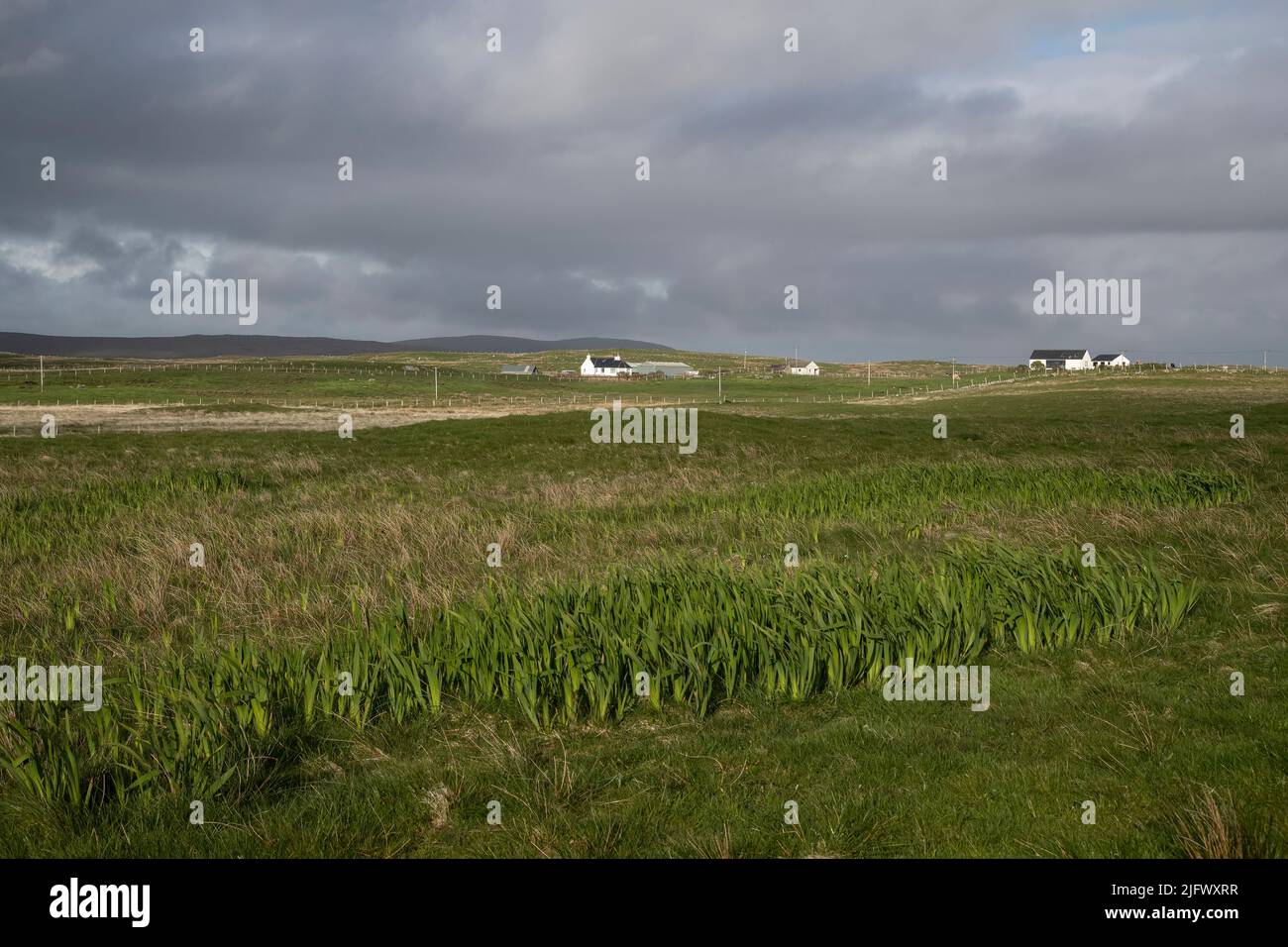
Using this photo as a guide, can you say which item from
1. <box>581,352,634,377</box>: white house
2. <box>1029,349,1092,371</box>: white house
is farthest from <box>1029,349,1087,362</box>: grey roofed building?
<box>581,352,634,377</box>: white house

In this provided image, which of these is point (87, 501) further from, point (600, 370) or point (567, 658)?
point (600, 370)

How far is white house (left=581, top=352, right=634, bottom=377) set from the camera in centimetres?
19175

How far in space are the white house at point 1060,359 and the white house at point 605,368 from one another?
81.6 metres

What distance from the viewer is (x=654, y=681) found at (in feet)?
26.1

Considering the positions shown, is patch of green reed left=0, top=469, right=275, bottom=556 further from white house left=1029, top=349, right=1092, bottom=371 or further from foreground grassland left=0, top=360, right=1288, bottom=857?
white house left=1029, top=349, right=1092, bottom=371

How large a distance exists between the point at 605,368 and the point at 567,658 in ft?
613

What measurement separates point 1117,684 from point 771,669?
3044 millimetres
